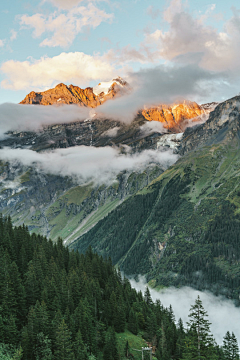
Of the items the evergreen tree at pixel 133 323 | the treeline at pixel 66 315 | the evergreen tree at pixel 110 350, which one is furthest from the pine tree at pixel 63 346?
the evergreen tree at pixel 133 323

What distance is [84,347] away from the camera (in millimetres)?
78562

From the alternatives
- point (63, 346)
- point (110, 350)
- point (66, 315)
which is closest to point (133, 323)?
point (110, 350)

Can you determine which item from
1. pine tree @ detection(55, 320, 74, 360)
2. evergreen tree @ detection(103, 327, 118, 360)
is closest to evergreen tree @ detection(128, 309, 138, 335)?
evergreen tree @ detection(103, 327, 118, 360)

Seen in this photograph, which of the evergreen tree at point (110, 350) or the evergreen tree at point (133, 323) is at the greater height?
the evergreen tree at point (110, 350)

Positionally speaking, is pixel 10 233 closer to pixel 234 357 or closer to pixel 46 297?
pixel 46 297

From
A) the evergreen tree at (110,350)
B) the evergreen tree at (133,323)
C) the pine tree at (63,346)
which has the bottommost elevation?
the evergreen tree at (133,323)

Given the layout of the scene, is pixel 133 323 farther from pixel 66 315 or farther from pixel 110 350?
pixel 66 315

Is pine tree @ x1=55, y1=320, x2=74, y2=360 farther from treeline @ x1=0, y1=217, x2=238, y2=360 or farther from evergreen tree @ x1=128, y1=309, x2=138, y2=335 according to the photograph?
evergreen tree @ x1=128, y1=309, x2=138, y2=335

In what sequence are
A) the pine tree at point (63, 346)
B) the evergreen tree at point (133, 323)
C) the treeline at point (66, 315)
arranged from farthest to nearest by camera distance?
the evergreen tree at point (133, 323)
the treeline at point (66, 315)
the pine tree at point (63, 346)

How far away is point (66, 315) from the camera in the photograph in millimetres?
88500

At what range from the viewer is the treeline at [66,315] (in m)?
72.4

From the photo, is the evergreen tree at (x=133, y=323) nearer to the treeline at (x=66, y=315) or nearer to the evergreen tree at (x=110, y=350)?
the treeline at (x=66, y=315)

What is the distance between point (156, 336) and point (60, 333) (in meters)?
44.3

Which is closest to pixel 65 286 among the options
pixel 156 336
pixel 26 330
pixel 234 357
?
pixel 26 330
